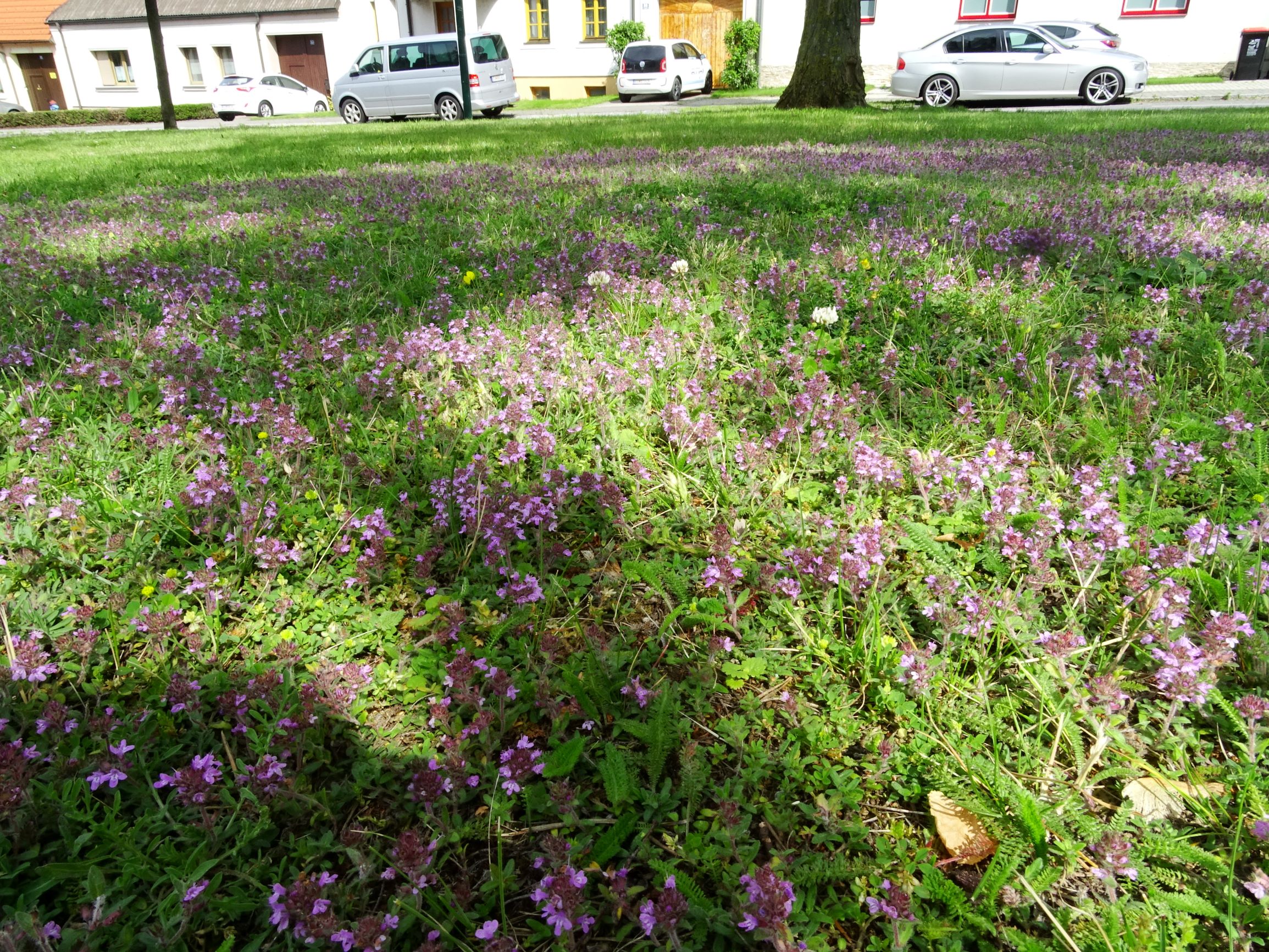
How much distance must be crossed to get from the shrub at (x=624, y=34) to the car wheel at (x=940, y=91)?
50.2ft

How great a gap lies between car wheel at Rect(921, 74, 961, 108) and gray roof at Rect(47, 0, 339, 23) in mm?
30026

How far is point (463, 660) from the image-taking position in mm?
1754

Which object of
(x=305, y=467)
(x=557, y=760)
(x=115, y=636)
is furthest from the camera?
(x=305, y=467)

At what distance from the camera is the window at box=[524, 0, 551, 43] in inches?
1276

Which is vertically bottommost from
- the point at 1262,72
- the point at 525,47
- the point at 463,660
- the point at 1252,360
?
the point at 463,660

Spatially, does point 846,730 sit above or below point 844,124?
below

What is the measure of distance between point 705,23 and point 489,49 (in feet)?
44.6

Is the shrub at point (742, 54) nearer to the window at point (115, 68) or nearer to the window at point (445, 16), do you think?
the window at point (445, 16)

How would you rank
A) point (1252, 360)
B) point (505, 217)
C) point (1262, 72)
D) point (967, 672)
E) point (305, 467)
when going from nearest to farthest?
1. point (967, 672)
2. point (305, 467)
3. point (1252, 360)
4. point (505, 217)
5. point (1262, 72)

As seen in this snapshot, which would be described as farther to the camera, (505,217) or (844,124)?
(844,124)

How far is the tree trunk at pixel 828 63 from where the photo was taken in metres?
15.9

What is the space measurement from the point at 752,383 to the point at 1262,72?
33.6 meters

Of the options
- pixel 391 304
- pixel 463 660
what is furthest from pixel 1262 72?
pixel 463 660

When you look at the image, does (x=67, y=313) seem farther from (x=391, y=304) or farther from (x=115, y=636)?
(x=115, y=636)
